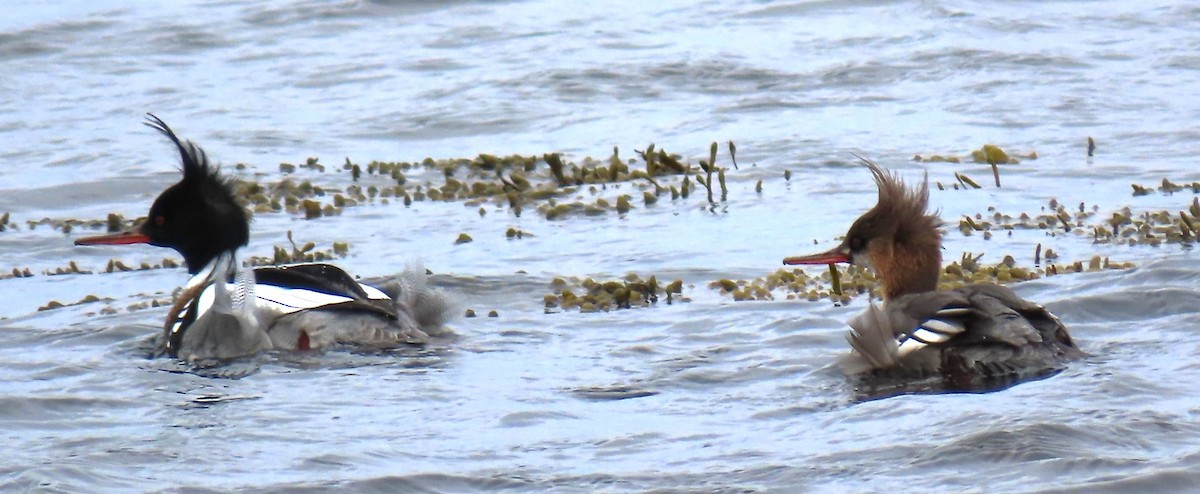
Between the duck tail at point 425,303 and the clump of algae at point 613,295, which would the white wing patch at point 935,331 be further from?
the duck tail at point 425,303

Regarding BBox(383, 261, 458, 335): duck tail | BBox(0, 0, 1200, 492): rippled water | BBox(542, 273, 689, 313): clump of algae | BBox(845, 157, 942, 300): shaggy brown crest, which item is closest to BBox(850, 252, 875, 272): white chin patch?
BBox(845, 157, 942, 300): shaggy brown crest

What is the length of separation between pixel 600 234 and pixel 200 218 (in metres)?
2.23

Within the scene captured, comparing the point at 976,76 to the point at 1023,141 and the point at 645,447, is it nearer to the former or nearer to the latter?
the point at 1023,141

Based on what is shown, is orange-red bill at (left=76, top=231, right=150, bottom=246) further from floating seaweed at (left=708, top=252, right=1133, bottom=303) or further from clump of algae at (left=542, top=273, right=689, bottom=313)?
floating seaweed at (left=708, top=252, right=1133, bottom=303)

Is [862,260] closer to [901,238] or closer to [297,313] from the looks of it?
[901,238]

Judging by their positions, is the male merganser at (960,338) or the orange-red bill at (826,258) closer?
the male merganser at (960,338)

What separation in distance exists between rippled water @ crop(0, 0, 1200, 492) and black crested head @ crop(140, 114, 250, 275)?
0.43 meters

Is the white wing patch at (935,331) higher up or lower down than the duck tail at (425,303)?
lower down

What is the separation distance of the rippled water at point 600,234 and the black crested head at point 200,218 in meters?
0.43

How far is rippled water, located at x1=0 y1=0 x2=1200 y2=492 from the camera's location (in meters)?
5.60

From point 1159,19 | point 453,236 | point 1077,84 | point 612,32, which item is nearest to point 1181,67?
point 1077,84

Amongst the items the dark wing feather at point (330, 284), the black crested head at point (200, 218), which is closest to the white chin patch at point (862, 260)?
the dark wing feather at point (330, 284)

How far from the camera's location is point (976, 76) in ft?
45.5

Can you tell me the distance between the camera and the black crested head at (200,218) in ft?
27.5
